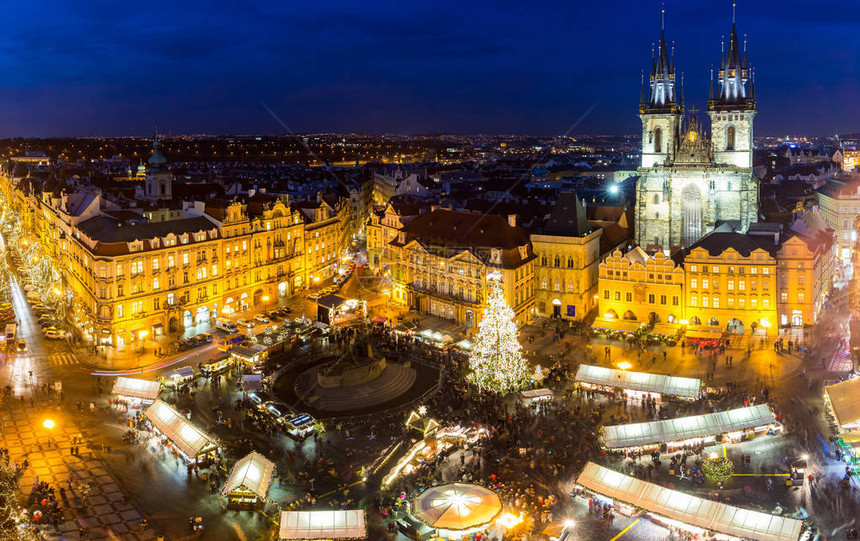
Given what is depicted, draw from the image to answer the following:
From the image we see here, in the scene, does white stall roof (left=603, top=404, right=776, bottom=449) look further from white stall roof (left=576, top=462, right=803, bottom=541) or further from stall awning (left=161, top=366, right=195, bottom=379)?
stall awning (left=161, top=366, right=195, bottom=379)

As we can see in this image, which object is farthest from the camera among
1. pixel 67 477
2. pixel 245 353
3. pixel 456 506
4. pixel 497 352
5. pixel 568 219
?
pixel 568 219

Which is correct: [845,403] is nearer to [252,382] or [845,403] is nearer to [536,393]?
[536,393]

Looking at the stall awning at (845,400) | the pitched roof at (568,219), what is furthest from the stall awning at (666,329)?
the stall awning at (845,400)

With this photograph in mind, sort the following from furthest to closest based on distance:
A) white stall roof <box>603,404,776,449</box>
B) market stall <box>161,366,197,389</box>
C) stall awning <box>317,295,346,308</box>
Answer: stall awning <box>317,295,346,308</box> < market stall <box>161,366,197,389</box> < white stall roof <box>603,404,776,449</box>

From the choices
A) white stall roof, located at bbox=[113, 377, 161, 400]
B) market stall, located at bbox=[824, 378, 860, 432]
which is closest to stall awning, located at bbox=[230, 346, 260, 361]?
white stall roof, located at bbox=[113, 377, 161, 400]

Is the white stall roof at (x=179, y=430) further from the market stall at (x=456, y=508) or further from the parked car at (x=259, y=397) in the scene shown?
the market stall at (x=456, y=508)

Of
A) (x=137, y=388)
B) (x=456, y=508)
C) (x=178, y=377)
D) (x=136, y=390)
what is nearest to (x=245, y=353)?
(x=178, y=377)

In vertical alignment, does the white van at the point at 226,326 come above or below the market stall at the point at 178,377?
above
